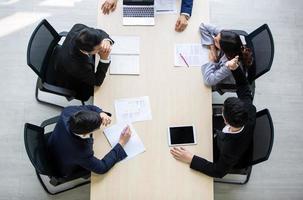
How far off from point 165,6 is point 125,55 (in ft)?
1.63

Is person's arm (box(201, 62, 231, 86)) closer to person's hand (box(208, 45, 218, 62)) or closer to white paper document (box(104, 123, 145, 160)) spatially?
person's hand (box(208, 45, 218, 62))

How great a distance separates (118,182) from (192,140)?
0.55 m

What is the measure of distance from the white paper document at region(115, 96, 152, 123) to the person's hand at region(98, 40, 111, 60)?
310 mm

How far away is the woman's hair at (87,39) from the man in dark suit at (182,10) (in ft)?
1.22

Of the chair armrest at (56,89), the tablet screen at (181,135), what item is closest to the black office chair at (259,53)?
the tablet screen at (181,135)

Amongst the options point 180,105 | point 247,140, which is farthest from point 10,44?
point 247,140

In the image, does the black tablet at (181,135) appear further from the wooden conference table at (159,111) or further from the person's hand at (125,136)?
the person's hand at (125,136)

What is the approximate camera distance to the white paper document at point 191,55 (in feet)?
8.90

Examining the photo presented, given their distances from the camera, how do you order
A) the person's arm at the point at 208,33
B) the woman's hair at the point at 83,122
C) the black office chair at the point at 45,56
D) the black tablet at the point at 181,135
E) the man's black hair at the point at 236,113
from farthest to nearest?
1. the person's arm at the point at 208,33
2. the black office chair at the point at 45,56
3. the black tablet at the point at 181,135
4. the man's black hair at the point at 236,113
5. the woman's hair at the point at 83,122

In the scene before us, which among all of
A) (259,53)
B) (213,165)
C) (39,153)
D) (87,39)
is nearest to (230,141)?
(213,165)

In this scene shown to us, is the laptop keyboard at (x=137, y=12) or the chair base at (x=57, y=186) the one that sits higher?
the laptop keyboard at (x=137, y=12)

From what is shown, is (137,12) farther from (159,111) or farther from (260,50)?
(260,50)

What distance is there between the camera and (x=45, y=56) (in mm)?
2807

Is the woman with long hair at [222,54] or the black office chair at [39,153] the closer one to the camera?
the black office chair at [39,153]
